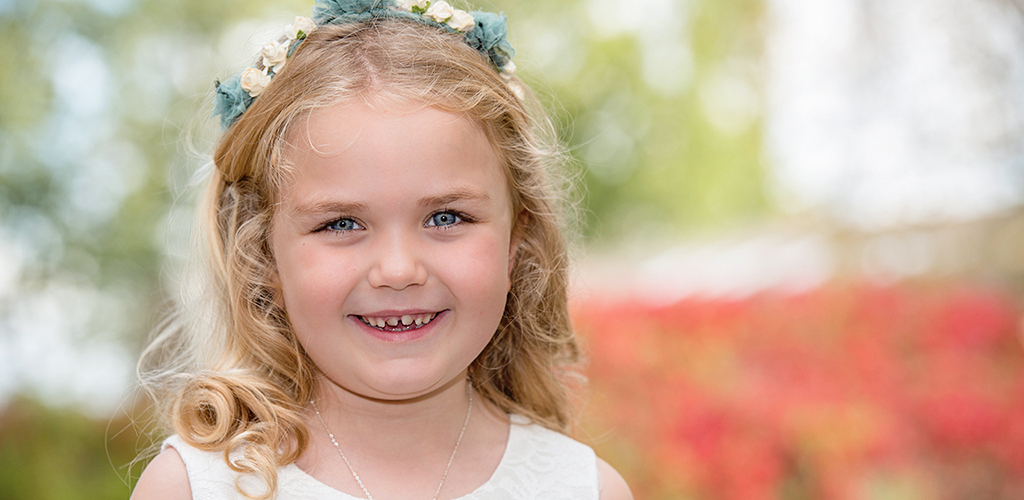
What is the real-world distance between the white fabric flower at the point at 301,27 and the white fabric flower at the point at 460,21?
Answer: 0.28m

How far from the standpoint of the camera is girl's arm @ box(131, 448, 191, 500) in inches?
57.3

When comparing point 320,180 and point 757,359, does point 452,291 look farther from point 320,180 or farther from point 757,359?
point 757,359

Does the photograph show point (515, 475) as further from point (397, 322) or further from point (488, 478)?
point (397, 322)

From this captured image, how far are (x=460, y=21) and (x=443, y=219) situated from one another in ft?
1.53

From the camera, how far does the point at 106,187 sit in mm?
7113

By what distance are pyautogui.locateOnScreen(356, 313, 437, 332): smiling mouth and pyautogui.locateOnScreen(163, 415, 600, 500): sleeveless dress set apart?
31 centimetres

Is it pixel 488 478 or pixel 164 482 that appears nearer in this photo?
pixel 164 482

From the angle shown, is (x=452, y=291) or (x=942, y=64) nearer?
(x=452, y=291)

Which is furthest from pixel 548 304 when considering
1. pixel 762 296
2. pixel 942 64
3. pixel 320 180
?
pixel 942 64

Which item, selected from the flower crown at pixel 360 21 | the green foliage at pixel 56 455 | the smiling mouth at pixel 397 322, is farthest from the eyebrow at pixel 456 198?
Result: the green foliage at pixel 56 455

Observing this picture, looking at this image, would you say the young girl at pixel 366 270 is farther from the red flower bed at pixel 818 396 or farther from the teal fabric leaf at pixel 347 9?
the red flower bed at pixel 818 396

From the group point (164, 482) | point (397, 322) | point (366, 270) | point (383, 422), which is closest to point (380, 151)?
point (366, 270)

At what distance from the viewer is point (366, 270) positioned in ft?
4.80

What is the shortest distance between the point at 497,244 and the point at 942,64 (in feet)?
17.5
